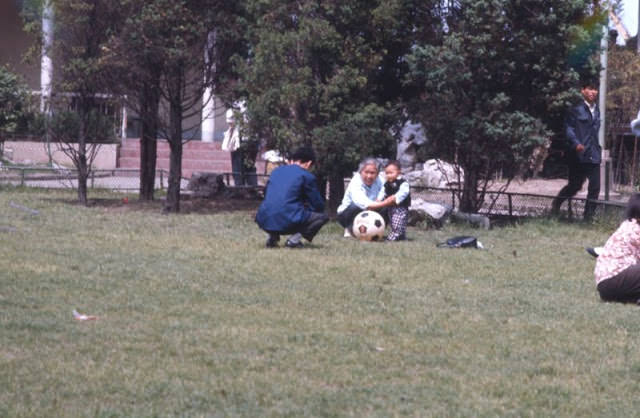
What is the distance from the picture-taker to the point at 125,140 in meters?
28.0

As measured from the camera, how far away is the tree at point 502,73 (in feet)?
51.4

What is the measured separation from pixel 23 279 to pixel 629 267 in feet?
16.6

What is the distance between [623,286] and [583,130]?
286 inches

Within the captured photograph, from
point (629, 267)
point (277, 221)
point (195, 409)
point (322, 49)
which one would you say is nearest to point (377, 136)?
point (322, 49)

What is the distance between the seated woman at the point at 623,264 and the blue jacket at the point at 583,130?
686cm

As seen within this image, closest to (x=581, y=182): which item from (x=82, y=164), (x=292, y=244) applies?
(x=292, y=244)

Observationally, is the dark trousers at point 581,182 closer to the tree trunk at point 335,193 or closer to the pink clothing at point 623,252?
the tree trunk at point 335,193

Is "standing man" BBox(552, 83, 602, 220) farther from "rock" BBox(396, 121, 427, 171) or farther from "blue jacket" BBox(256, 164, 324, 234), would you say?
"rock" BBox(396, 121, 427, 171)

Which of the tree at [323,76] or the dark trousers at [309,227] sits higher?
the tree at [323,76]

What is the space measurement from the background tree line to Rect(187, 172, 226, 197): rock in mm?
3271

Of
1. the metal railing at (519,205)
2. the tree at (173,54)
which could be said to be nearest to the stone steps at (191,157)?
the tree at (173,54)

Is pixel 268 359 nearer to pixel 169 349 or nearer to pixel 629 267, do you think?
pixel 169 349

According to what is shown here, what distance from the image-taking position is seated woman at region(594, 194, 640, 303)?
9.01 m

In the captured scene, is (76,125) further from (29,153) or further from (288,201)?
(288,201)
